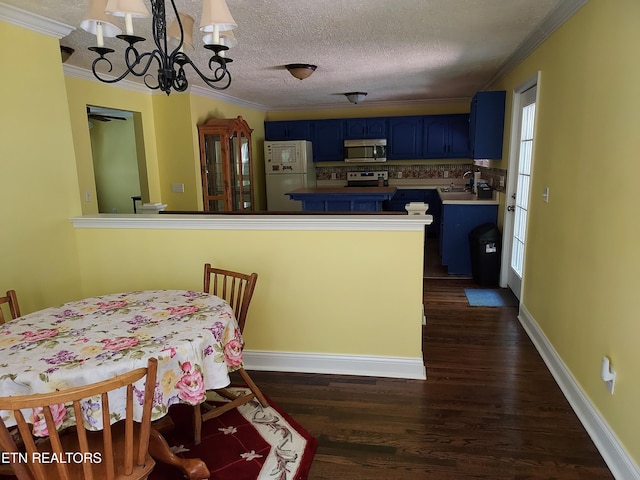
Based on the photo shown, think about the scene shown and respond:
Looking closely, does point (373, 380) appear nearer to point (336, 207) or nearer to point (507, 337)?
point (507, 337)

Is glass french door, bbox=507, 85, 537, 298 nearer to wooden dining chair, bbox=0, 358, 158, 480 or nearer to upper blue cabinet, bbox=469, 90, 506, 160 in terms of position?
upper blue cabinet, bbox=469, 90, 506, 160

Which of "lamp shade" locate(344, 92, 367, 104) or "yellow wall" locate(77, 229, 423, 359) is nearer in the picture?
"yellow wall" locate(77, 229, 423, 359)

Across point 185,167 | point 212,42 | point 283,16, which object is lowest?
point 185,167

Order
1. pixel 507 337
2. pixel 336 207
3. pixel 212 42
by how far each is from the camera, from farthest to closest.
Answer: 1. pixel 336 207
2. pixel 507 337
3. pixel 212 42

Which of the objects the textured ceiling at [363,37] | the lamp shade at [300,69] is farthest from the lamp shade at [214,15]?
the lamp shade at [300,69]

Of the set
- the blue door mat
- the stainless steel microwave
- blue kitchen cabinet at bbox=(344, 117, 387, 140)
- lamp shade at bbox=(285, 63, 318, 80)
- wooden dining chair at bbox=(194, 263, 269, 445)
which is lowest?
the blue door mat

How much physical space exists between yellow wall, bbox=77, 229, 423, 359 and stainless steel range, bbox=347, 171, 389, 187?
4.77m

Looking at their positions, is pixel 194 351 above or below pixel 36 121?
below

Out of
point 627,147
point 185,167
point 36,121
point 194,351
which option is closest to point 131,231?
point 36,121

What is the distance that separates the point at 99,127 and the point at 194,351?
5982 millimetres

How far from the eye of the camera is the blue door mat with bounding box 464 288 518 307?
396 cm

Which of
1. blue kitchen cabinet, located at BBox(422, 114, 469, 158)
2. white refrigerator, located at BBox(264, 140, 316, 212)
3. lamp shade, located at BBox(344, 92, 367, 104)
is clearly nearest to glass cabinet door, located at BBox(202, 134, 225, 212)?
white refrigerator, located at BBox(264, 140, 316, 212)

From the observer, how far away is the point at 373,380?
2.71 meters

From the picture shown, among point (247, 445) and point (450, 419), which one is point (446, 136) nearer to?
point (450, 419)
